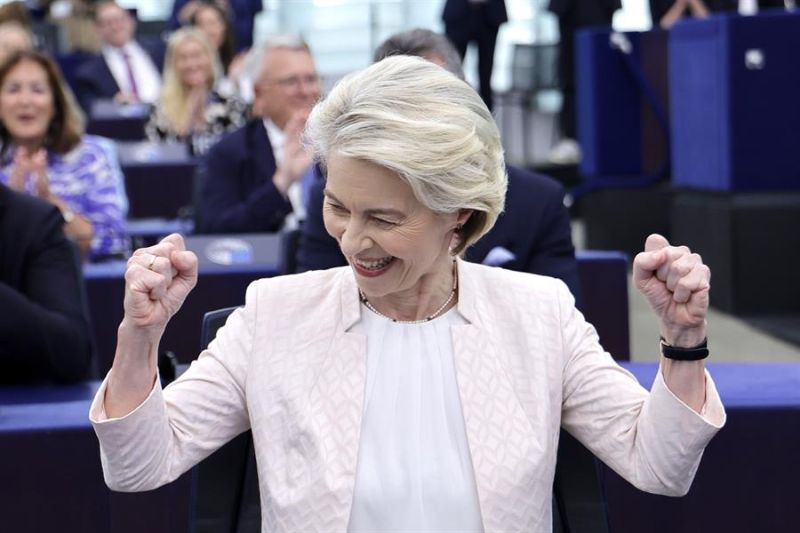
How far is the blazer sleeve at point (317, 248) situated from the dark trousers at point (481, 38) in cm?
792

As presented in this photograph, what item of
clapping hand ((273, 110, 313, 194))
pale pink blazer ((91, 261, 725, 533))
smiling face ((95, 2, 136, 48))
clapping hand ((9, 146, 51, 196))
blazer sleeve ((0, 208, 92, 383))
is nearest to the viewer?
pale pink blazer ((91, 261, 725, 533))

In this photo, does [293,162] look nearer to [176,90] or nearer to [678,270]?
[678,270]

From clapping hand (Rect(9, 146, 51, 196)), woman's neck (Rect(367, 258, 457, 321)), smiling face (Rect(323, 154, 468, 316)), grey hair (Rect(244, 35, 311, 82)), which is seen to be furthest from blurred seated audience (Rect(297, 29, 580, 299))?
grey hair (Rect(244, 35, 311, 82))

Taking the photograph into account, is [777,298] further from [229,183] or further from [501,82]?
[501,82]

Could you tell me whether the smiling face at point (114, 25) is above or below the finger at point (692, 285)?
above

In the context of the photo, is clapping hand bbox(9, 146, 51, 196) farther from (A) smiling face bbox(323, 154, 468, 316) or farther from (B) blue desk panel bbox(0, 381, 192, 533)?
(A) smiling face bbox(323, 154, 468, 316)

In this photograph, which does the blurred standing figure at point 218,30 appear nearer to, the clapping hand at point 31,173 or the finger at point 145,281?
the clapping hand at point 31,173

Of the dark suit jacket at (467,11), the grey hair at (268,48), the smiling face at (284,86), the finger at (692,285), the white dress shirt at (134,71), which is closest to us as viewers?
the finger at (692,285)

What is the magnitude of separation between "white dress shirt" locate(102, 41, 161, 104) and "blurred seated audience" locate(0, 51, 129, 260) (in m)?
6.59

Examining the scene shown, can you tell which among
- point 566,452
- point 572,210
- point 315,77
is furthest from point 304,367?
point 572,210

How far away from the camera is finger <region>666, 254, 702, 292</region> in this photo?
209 centimetres

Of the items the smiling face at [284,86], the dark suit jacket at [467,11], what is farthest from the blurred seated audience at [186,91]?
the smiling face at [284,86]

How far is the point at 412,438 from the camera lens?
89.7 inches

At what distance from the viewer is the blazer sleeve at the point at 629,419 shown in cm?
218
